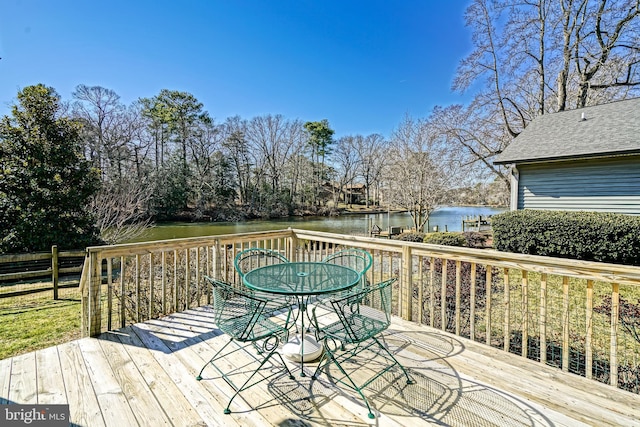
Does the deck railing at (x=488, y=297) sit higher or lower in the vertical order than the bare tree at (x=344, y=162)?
lower

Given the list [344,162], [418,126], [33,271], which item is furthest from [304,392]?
[344,162]

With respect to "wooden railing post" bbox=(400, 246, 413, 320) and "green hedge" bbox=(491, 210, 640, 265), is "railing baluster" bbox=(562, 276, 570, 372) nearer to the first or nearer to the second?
"wooden railing post" bbox=(400, 246, 413, 320)

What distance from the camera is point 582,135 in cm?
820

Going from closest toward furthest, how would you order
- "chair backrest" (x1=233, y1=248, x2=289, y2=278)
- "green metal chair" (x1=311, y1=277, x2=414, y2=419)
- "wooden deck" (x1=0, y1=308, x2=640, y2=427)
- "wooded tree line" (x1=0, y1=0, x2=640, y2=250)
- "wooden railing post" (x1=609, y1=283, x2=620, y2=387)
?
"wooden deck" (x1=0, y1=308, x2=640, y2=427), "green metal chair" (x1=311, y1=277, x2=414, y2=419), "wooden railing post" (x1=609, y1=283, x2=620, y2=387), "chair backrest" (x1=233, y1=248, x2=289, y2=278), "wooded tree line" (x1=0, y1=0, x2=640, y2=250)

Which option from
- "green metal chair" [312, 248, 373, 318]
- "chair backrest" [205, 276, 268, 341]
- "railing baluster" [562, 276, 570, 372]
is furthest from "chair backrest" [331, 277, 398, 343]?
"railing baluster" [562, 276, 570, 372]

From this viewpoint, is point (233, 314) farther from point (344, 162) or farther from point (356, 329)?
point (344, 162)

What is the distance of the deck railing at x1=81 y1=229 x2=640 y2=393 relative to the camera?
2244 millimetres

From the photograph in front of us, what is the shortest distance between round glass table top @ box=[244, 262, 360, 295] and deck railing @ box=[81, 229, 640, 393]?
2.54 ft

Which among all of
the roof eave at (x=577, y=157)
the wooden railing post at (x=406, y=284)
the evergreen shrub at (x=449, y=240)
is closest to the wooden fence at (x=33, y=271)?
the wooden railing post at (x=406, y=284)

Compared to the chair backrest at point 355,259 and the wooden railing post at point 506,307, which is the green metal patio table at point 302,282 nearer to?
the chair backrest at point 355,259

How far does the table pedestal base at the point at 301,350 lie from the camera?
245 centimetres

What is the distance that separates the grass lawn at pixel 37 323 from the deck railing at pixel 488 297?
1.71ft

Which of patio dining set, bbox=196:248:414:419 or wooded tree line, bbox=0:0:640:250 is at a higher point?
wooded tree line, bbox=0:0:640:250

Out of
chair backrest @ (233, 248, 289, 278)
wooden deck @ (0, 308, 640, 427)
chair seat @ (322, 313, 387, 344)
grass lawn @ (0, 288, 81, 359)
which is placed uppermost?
chair backrest @ (233, 248, 289, 278)
